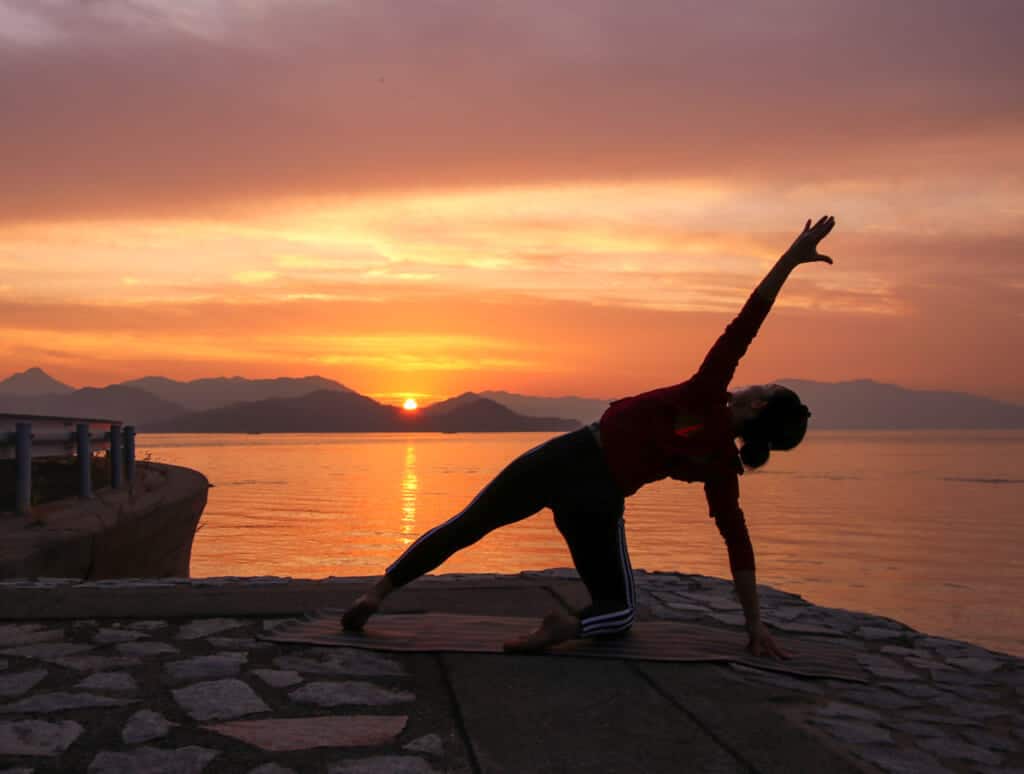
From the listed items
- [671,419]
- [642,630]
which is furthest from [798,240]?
[642,630]

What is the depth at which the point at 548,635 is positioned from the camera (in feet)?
15.1

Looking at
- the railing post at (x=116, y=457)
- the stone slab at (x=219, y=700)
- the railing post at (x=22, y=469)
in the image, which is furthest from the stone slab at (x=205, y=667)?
the railing post at (x=116, y=457)

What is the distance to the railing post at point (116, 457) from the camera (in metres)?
14.1

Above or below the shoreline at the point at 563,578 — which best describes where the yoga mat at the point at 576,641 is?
above

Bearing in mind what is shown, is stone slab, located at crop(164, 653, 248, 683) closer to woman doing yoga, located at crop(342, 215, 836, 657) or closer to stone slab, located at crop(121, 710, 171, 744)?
stone slab, located at crop(121, 710, 171, 744)

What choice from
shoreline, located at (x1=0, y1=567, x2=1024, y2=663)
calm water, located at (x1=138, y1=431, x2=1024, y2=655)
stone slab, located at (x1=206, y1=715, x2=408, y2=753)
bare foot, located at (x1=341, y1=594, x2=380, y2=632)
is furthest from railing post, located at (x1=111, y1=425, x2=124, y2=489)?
stone slab, located at (x1=206, y1=715, x2=408, y2=753)

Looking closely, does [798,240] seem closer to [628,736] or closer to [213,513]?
[628,736]

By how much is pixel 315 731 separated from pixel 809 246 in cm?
295

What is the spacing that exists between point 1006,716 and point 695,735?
1.72m

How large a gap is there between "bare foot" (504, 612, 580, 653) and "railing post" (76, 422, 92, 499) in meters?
9.06

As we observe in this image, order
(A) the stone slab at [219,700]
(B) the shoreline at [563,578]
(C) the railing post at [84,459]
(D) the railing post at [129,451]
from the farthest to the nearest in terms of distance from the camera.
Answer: (D) the railing post at [129,451] → (C) the railing post at [84,459] → (B) the shoreline at [563,578] → (A) the stone slab at [219,700]

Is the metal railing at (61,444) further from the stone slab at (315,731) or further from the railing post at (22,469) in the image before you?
the stone slab at (315,731)

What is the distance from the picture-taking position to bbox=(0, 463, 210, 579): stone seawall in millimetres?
8477

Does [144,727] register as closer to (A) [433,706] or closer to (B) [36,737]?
(B) [36,737]
